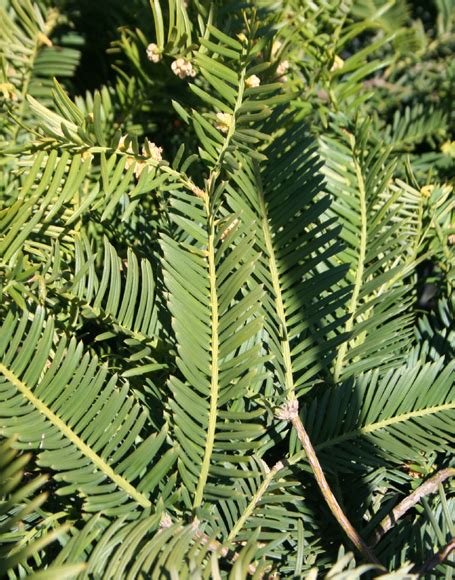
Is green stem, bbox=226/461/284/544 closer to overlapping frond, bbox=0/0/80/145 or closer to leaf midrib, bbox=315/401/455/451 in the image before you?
leaf midrib, bbox=315/401/455/451

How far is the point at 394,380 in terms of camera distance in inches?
19.3

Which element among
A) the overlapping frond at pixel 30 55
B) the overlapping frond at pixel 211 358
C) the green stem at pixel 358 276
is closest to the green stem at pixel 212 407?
the overlapping frond at pixel 211 358

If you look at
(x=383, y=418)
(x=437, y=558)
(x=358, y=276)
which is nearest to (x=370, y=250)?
(x=358, y=276)

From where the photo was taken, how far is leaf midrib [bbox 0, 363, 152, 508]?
1.32 feet

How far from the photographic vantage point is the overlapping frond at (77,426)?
0.39m

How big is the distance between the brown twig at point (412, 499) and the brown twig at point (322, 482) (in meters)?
0.02

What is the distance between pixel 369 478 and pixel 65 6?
68 centimetres

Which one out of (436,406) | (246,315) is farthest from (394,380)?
(246,315)

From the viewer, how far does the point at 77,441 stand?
0.40 metres

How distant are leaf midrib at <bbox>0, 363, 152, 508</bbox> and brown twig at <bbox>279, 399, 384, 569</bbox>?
0.11 m

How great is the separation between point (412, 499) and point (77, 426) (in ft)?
0.82

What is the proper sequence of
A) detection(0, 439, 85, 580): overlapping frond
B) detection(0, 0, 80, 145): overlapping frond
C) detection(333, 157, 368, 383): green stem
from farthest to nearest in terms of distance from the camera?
detection(0, 0, 80, 145): overlapping frond, detection(333, 157, 368, 383): green stem, detection(0, 439, 85, 580): overlapping frond

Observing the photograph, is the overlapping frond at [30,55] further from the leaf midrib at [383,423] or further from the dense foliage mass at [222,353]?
the leaf midrib at [383,423]

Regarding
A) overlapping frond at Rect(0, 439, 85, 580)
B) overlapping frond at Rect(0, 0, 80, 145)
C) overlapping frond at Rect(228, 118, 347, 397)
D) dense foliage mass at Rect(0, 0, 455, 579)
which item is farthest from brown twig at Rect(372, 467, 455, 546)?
overlapping frond at Rect(0, 0, 80, 145)
